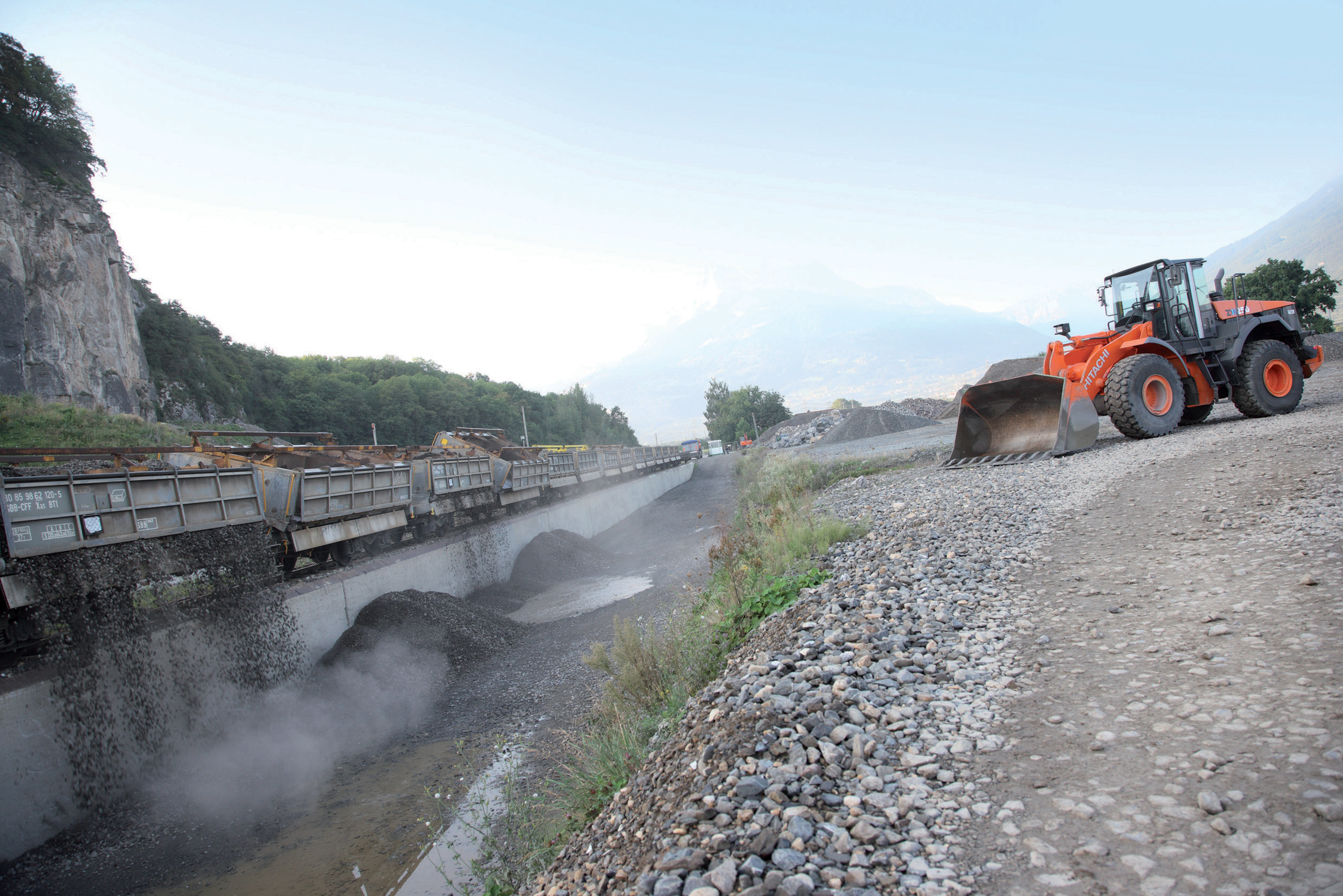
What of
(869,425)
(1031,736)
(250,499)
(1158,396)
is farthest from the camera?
(869,425)

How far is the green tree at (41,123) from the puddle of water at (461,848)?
42341 millimetres

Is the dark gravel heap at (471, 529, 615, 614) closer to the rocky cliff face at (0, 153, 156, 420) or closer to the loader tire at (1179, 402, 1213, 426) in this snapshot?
the loader tire at (1179, 402, 1213, 426)

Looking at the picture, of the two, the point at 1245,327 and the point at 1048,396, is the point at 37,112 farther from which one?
the point at 1245,327

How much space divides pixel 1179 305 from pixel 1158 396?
199 cm

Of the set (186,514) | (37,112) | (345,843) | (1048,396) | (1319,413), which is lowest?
(345,843)

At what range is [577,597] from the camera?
50.2ft

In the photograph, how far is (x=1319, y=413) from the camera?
35.5 feet

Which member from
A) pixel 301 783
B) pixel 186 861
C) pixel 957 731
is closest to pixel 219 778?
pixel 301 783

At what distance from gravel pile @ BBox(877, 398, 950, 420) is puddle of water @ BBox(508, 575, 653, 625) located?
39859mm

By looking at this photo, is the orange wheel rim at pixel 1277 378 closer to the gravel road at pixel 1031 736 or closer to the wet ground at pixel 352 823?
the gravel road at pixel 1031 736

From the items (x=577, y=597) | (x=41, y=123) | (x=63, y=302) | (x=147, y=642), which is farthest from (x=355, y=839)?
(x=41, y=123)

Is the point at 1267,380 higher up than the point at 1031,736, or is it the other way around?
the point at 1267,380

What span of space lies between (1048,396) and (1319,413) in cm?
396

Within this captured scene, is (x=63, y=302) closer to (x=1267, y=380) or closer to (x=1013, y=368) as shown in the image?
(x=1267, y=380)
